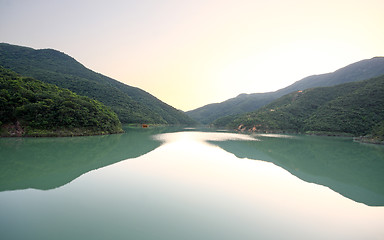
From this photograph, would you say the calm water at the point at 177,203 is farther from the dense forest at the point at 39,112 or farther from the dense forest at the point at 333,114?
the dense forest at the point at 333,114

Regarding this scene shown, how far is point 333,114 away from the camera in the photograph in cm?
5812

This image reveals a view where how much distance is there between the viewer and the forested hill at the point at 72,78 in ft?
248

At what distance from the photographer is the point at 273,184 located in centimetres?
1023

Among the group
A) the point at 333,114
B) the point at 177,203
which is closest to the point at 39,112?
the point at 177,203

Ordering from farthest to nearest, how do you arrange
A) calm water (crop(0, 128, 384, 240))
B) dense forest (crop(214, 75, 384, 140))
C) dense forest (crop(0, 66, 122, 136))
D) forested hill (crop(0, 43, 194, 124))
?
forested hill (crop(0, 43, 194, 124)) → dense forest (crop(214, 75, 384, 140)) → dense forest (crop(0, 66, 122, 136)) → calm water (crop(0, 128, 384, 240))

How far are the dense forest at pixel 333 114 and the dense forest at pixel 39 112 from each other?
5618 centimetres

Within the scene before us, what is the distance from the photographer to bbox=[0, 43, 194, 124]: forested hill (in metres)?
75.5

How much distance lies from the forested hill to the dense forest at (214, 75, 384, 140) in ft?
163

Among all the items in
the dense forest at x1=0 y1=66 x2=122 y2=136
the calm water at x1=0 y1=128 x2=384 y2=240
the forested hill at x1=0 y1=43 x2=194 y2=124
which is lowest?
the calm water at x1=0 y1=128 x2=384 y2=240

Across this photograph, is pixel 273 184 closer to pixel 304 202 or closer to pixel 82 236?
pixel 304 202

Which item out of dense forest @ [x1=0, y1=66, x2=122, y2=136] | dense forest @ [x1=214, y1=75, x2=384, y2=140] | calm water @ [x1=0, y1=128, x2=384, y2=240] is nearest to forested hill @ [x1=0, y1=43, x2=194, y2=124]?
dense forest @ [x1=0, y1=66, x2=122, y2=136]

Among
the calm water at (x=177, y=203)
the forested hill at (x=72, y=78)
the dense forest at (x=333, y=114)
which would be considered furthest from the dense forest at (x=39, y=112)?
the dense forest at (x=333, y=114)

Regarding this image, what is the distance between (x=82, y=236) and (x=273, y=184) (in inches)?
367

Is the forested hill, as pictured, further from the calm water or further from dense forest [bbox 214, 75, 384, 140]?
the calm water
